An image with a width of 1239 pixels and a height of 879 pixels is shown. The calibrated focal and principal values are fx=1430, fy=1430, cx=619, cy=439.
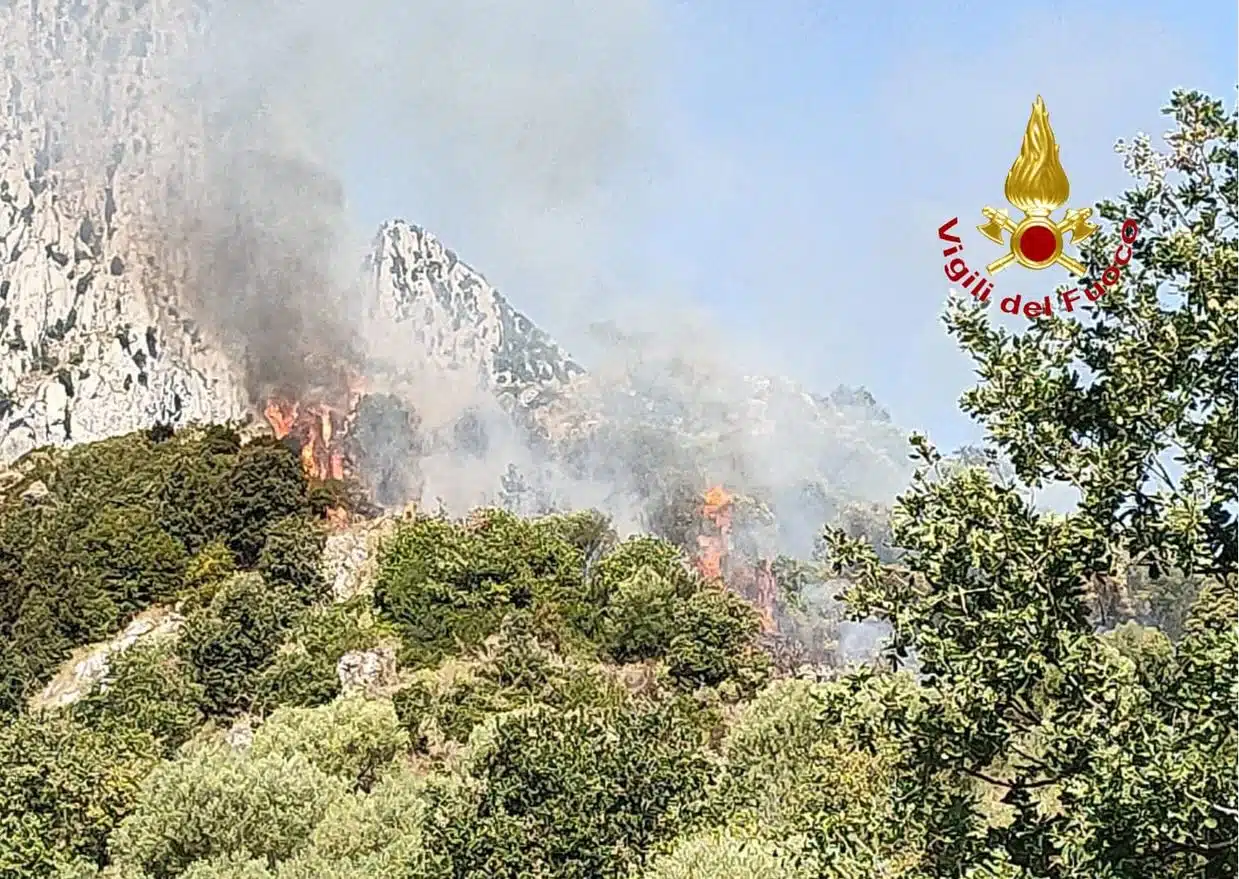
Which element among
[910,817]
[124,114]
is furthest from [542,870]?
[124,114]

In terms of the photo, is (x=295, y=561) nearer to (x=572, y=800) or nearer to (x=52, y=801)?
(x=52, y=801)

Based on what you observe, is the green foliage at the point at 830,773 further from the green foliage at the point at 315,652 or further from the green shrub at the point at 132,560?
the green shrub at the point at 132,560

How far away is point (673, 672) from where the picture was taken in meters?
49.3

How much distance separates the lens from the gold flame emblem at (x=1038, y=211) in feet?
26.9

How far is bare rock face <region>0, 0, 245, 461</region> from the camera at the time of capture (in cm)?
8375

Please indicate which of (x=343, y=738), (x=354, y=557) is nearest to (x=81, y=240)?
(x=354, y=557)

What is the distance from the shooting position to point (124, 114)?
88625 mm

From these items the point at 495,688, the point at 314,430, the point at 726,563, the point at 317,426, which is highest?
the point at 317,426

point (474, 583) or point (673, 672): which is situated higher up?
point (474, 583)

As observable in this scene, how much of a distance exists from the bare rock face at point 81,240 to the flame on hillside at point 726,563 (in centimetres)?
3153

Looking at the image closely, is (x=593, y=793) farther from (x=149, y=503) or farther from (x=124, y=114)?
(x=124, y=114)

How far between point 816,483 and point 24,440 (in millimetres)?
48781

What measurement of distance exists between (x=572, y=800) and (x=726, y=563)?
145ft

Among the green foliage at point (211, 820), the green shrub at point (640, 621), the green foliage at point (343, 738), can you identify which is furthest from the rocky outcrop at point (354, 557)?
the green foliage at point (211, 820)
